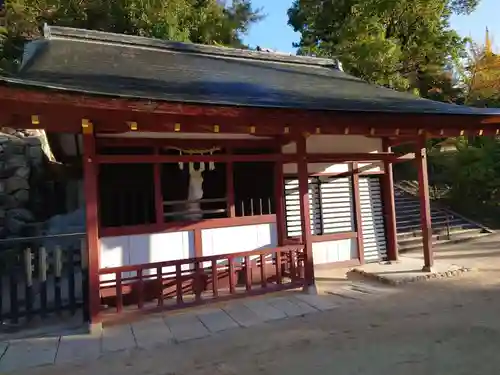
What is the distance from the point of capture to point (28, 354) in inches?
149

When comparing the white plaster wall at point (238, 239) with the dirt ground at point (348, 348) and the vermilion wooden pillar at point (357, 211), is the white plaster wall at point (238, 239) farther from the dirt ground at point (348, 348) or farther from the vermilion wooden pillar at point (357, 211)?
the vermilion wooden pillar at point (357, 211)

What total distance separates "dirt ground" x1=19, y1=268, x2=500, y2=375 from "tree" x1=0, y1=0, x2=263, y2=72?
38.9 ft

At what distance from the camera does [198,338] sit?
408 cm

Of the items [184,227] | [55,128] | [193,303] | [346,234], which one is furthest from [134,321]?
[346,234]

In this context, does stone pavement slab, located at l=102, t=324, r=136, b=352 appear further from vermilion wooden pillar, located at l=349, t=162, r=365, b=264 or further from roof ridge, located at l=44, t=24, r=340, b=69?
roof ridge, located at l=44, t=24, r=340, b=69

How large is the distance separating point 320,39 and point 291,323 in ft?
49.5

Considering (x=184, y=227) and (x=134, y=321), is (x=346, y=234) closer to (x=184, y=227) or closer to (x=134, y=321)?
(x=184, y=227)

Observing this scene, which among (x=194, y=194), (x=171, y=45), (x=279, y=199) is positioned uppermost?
(x=171, y=45)

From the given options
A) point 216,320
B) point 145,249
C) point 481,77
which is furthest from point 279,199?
point 481,77

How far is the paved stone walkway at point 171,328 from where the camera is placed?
3732 mm

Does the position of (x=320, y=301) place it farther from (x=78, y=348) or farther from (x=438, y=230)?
(x=438, y=230)

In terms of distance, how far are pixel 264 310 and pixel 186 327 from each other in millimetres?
980

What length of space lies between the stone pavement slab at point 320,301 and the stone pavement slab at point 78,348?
8.06 feet

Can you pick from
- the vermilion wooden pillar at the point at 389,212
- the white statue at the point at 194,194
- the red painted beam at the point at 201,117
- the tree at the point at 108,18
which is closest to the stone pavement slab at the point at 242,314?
the white statue at the point at 194,194
